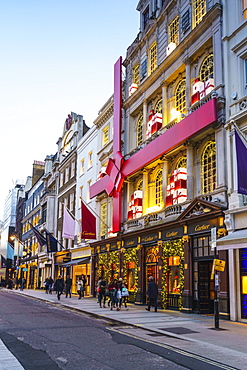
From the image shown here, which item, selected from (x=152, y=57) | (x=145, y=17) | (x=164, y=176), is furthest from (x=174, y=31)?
(x=164, y=176)

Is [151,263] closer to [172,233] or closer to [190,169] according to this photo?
[172,233]

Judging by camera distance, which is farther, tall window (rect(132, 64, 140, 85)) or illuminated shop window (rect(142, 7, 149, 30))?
tall window (rect(132, 64, 140, 85))

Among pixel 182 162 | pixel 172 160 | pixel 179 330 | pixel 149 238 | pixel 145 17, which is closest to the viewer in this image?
pixel 179 330

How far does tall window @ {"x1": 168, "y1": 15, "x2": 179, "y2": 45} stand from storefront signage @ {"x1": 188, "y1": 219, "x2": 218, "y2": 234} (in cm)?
1119

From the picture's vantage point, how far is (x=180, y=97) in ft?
79.0

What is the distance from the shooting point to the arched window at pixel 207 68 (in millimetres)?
21141

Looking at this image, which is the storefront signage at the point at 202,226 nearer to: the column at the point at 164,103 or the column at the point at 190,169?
the column at the point at 190,169

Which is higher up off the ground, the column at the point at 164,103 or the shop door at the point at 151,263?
the column at the point at 164,103

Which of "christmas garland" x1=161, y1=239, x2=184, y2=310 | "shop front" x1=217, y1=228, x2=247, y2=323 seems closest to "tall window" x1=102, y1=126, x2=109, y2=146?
"christmas garland" x1=161, y1=239, x2=184, y2=310

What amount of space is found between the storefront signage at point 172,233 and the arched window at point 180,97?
22.3 feet

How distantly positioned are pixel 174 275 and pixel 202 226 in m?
4.08

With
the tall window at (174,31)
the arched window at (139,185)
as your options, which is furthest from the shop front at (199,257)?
the tall window at (174,31)

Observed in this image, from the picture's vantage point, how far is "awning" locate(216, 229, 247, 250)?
15383 mm

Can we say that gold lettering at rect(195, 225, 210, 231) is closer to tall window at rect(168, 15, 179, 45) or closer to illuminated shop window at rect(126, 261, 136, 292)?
illuminated shop window at rect(126, 261, 136, 292)
